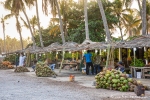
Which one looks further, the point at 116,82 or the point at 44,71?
the point at 44,71

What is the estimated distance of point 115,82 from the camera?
1067 centimetres

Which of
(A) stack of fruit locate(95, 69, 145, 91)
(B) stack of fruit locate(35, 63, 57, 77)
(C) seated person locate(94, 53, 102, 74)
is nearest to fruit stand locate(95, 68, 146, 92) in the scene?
(A) stack of fruit locate(95, 69, 145, 91)

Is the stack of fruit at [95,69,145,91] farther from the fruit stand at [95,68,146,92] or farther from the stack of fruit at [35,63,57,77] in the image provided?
the stack of fruit at [35,63,57,77]

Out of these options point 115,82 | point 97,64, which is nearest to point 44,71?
point 97,64

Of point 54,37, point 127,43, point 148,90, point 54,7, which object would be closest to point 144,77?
point 127,43

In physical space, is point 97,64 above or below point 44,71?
above

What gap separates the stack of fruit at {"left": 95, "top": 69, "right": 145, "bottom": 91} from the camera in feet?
34.2

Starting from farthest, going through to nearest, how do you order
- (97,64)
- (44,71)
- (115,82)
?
(97,64), (44,71), (115,82)

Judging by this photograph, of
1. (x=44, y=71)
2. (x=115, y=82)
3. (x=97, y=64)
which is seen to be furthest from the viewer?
(x=97, y=64)

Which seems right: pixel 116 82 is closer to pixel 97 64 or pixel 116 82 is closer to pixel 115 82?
pixel 115 82

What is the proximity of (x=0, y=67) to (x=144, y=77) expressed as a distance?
1912 centimetres

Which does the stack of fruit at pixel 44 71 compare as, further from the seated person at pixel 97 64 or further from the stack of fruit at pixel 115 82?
the stack of fruit at pixel 115 82

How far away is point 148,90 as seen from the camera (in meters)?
10.7

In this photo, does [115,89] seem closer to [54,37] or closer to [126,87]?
[126,87]
